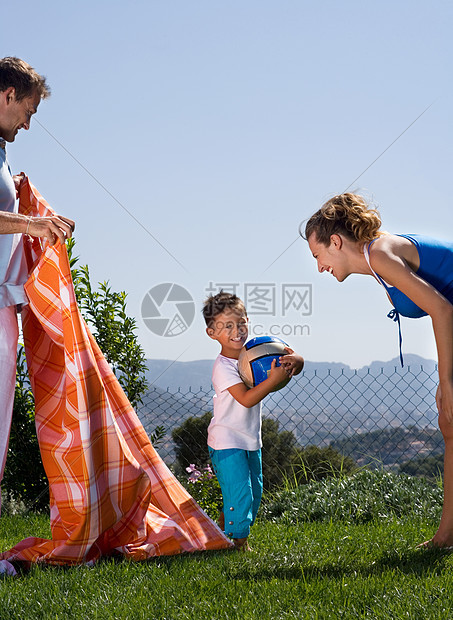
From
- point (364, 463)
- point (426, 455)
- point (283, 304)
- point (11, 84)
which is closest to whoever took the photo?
point (11, 84)

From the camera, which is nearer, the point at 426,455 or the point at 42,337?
the point at 42,337

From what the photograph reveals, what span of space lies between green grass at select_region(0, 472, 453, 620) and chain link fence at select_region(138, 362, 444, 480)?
12.9 feet

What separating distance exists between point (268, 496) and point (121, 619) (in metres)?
3.69

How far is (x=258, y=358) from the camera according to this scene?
3869 mm

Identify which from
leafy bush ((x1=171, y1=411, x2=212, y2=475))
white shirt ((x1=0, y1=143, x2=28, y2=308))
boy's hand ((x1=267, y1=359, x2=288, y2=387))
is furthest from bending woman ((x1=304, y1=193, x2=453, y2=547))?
leafy bush ((x1=171, y1=411, x2=212, y2=475))

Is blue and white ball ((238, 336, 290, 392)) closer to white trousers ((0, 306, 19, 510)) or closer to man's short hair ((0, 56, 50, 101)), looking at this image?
white trousers ((0, 306, 19, 510))

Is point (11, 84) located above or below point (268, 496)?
above

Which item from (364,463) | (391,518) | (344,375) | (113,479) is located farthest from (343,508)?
(344,375)

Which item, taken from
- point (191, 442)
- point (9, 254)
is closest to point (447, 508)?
point (9, 254)

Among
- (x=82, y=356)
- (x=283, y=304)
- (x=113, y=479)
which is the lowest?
(x=113, y=479)

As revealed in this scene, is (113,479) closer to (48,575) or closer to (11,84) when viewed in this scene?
(48,575)

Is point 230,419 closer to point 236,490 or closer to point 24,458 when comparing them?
point 236,490

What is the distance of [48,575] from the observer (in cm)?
310

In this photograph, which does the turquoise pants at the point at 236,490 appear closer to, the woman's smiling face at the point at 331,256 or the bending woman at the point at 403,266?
the bending woman at the point at 403,266
